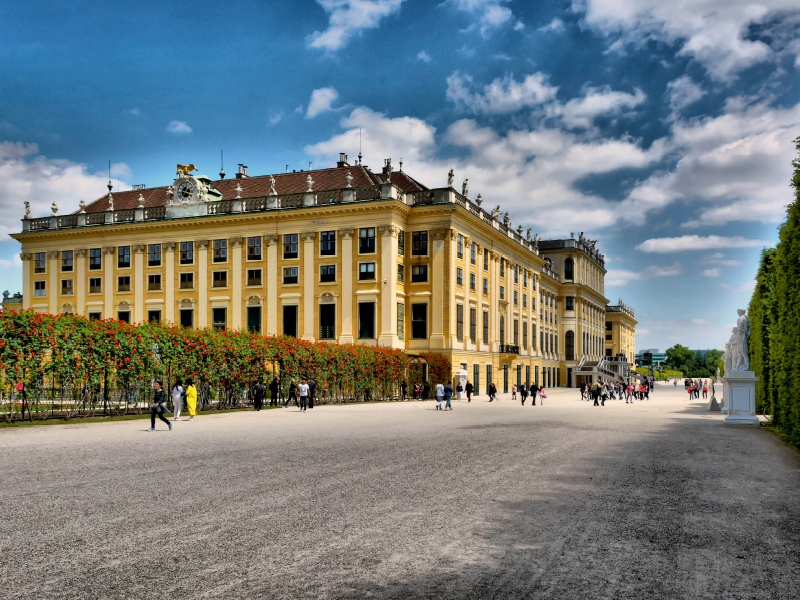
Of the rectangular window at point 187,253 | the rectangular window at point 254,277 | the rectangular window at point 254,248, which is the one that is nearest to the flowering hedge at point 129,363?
the rectangular window at point 254,277

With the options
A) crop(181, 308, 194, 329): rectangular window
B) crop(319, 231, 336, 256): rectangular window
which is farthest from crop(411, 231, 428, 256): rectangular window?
crop(181, 308, 194, 329): rectangular window

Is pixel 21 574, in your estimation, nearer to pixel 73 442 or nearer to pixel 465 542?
pixel 465 542

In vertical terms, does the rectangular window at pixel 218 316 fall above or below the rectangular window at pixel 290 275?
below

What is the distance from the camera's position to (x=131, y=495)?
11.5 metres

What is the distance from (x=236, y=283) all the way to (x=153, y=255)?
9847 mm

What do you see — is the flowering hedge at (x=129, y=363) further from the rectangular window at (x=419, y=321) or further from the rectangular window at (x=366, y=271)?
the rectangular window at (x=419, y=321)

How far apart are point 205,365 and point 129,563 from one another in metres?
30.3

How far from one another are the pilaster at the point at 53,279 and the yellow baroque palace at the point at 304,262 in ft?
0.39

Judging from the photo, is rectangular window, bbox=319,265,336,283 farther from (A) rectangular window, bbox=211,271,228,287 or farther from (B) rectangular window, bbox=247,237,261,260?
(A) rectangular window, bbox=211,271,228,287

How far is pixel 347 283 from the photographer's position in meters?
61.7

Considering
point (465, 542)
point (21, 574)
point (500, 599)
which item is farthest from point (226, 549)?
point (500, 599)

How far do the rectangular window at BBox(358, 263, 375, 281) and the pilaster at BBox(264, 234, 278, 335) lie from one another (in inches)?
315

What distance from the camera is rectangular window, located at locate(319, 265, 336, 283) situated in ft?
206

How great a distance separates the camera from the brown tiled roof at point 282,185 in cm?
6725
